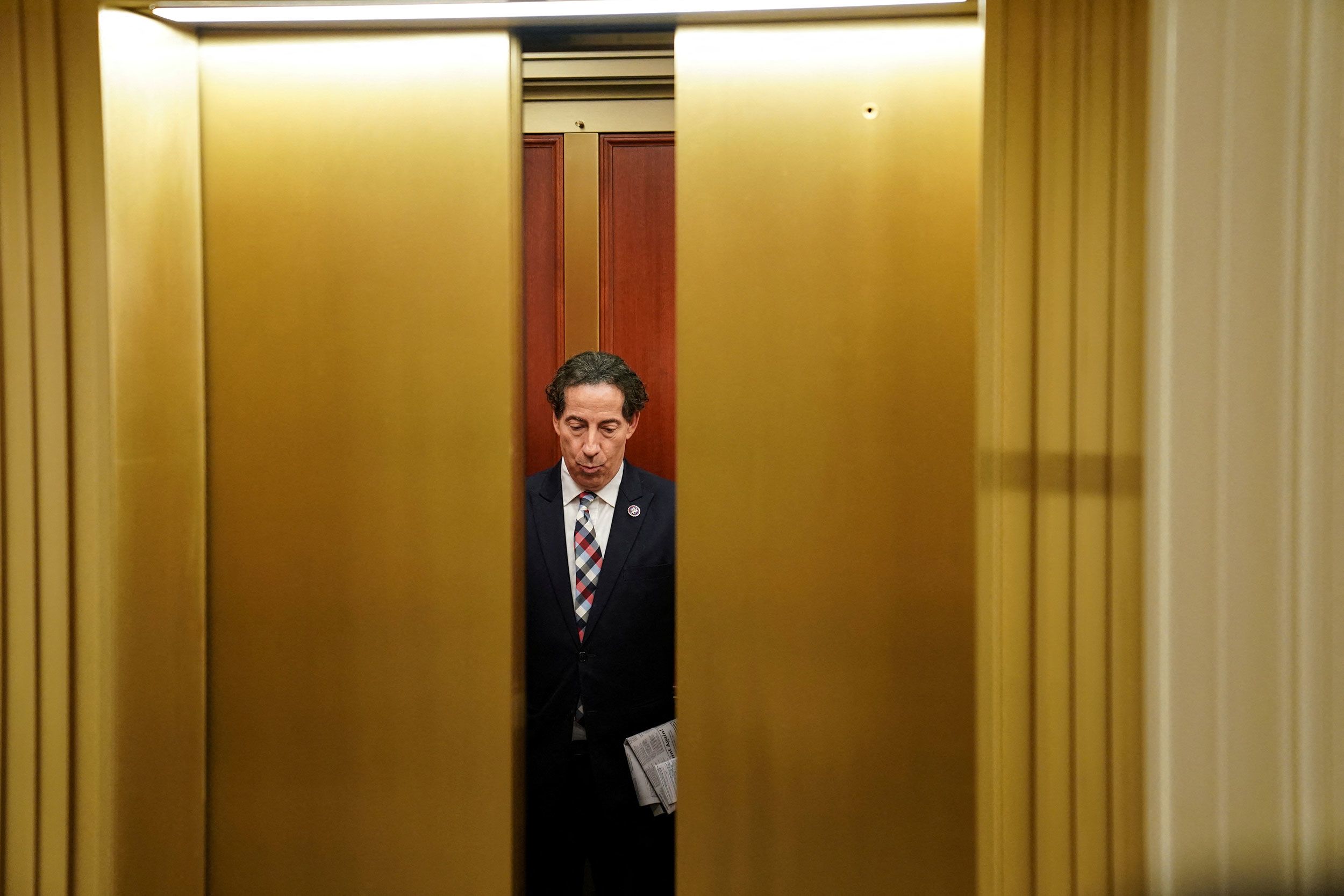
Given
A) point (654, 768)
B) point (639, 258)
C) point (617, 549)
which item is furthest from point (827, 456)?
point (639, 258)

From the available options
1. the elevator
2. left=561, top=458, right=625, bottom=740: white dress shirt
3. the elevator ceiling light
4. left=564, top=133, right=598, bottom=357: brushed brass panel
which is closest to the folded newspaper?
the elevator

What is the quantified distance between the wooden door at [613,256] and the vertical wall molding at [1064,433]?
51.5 inches

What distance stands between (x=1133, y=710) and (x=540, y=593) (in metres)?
1.21

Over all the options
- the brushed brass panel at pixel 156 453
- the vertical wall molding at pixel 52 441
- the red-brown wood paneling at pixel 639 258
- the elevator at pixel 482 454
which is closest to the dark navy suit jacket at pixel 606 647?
the elevator at pixel 482 454

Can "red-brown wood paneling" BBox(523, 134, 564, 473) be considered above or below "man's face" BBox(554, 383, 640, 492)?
above

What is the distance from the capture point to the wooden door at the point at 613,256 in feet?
7.89

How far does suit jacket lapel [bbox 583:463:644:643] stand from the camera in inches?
77.9

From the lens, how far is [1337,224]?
39.3 inches

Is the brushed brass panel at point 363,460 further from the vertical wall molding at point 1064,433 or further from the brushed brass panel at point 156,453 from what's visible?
the vertical wall molding at point 1064,433

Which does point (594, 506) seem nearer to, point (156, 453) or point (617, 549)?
point (617, 549)

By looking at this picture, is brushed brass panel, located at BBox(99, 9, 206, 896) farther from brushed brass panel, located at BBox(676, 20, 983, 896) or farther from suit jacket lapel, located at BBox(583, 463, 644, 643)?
brushed brass panel, located at BBox(676, 20, 983, 896)

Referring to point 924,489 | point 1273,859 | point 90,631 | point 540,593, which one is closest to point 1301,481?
point 1273,859

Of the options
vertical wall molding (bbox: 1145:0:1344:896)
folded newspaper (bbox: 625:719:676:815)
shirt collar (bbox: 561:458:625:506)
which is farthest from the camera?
shirt collar (bbox: 561:458:625:506)

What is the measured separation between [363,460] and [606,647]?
2.21 feet
